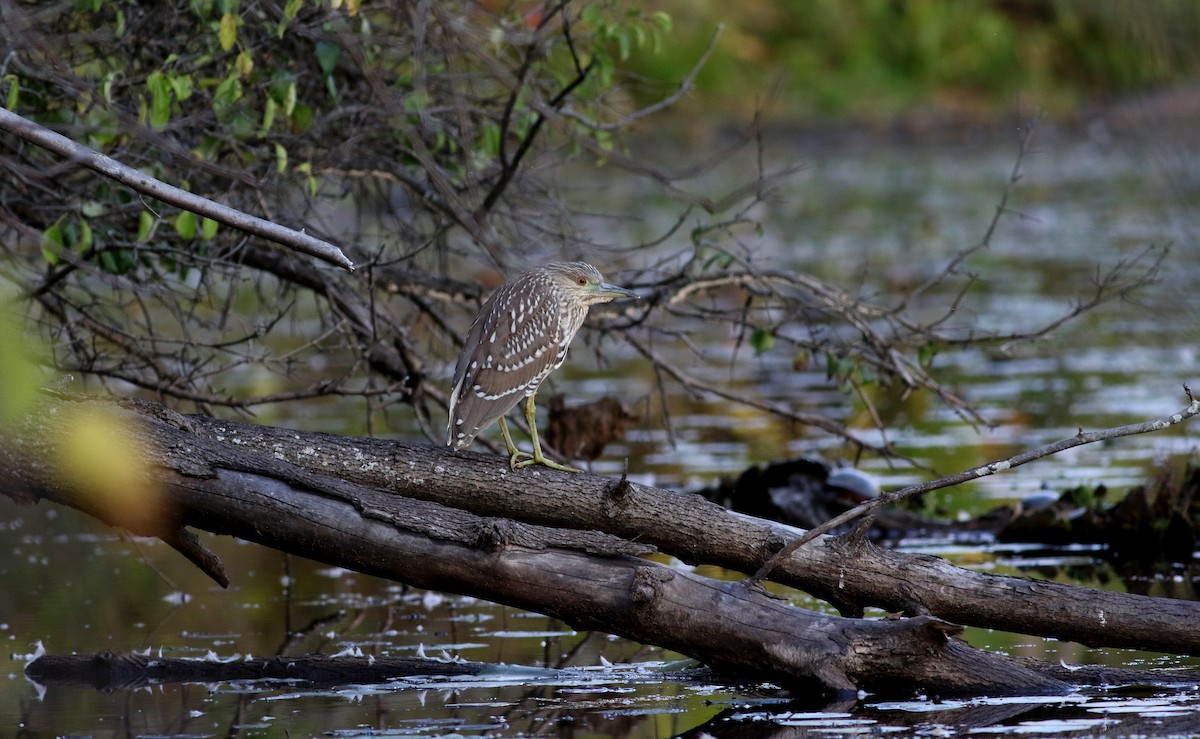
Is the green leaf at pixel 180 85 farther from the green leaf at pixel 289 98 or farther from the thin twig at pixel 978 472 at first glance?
the thin twig at pixel 978 472

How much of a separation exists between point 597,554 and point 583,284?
1412mm

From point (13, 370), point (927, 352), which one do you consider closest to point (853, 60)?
point (927, 352)

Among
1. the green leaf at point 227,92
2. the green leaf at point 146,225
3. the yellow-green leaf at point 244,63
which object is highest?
the yellow-green leaf at point 244,63

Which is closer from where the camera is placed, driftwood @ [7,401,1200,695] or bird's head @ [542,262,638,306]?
driftwood @ [7,401,1200,695]

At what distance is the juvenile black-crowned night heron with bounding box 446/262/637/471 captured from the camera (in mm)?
5258

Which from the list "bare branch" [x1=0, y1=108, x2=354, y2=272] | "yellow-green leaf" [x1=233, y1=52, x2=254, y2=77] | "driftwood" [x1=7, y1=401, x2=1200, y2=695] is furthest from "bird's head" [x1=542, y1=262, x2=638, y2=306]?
"bare branch" [x1=0, y1=108, x2=354, y2=272]

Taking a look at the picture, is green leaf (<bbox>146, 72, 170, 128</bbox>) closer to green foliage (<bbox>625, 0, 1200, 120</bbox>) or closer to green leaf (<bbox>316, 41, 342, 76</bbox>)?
green leaf (<bbox>316, 41, 342, 76</bbox>)

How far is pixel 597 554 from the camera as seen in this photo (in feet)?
14.9

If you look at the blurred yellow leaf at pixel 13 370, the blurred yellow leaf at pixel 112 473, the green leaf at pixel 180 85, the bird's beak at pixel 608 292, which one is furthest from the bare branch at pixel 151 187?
the bird's beak at pixel 608 292

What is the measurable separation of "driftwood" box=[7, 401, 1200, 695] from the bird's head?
0.95 meters

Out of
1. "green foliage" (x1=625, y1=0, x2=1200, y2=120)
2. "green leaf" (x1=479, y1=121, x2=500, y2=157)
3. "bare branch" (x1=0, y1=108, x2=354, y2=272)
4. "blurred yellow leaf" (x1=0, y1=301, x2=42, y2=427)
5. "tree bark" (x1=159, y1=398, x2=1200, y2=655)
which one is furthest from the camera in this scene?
"green foliage" (x1=625, y1=0, x2=1200, y2=120)

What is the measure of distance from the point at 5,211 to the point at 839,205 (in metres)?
18.1

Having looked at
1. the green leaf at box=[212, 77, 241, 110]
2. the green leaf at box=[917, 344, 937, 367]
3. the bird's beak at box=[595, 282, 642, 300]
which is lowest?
the green leaf at box=[917, 344, 937, 367]

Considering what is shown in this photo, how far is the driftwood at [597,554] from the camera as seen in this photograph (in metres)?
4.38
